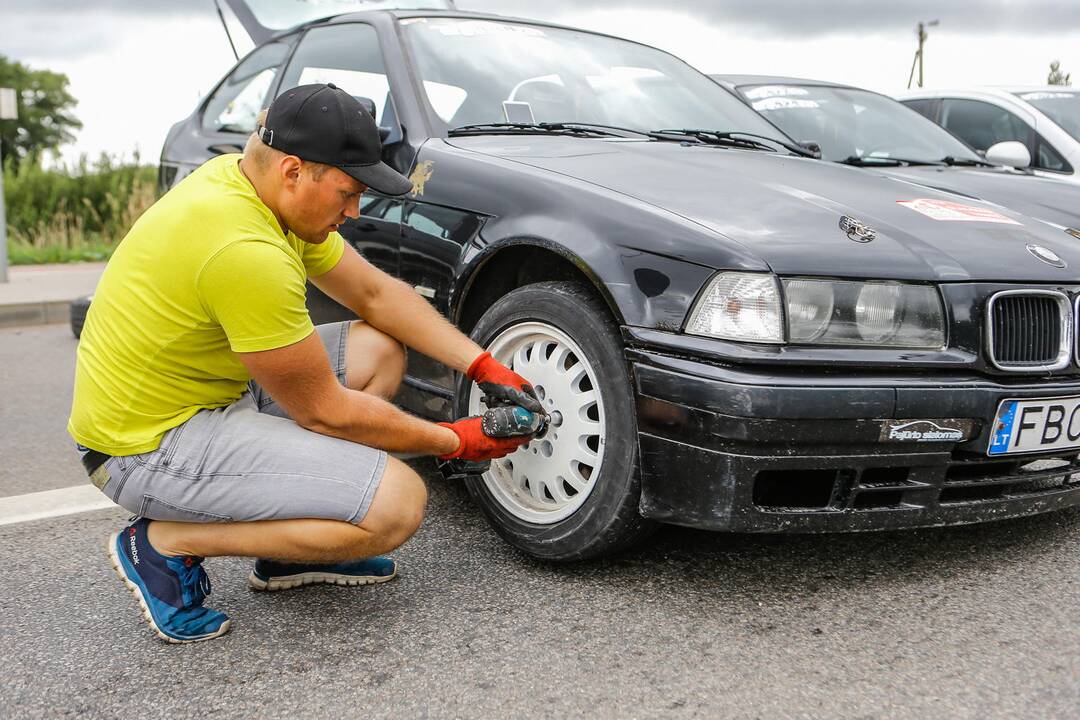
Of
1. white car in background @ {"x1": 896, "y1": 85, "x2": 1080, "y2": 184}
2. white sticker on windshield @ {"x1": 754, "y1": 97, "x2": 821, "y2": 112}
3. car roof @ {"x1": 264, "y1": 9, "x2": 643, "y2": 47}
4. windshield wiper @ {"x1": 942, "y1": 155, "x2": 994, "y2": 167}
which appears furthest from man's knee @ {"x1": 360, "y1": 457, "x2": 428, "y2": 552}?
white car in background @ {"x1": 896, "y1": 85, "x2": 1080, "y2": 184}

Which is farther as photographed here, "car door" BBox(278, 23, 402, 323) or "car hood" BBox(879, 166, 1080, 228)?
"car hood" BBox(879, 166, 1080, 228)

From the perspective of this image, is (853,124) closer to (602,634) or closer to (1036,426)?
(1036,426)

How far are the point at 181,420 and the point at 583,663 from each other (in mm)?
1065

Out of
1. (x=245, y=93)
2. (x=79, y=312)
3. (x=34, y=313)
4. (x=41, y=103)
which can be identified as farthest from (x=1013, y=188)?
(x=41, y=103)

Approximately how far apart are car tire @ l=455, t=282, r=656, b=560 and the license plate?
845mm

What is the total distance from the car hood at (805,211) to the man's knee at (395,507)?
0.89 m

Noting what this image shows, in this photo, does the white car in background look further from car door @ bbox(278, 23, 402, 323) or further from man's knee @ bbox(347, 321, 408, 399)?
man's knee @ bbox(347, 321, 408, 399)

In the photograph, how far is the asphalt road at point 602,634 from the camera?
2.06m

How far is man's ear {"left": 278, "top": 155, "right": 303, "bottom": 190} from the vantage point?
227cm

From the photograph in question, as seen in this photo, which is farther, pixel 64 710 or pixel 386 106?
pixel 386 106

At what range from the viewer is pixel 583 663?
2211 millimetres

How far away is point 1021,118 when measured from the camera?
6.47 m

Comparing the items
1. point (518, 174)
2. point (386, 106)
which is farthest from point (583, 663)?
point (386, 106)

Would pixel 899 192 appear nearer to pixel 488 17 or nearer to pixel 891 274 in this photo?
pixel 891 274
